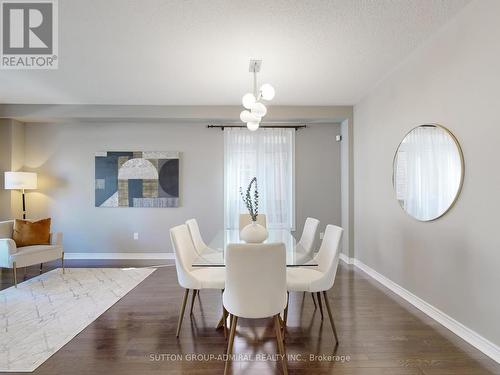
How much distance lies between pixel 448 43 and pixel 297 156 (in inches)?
106

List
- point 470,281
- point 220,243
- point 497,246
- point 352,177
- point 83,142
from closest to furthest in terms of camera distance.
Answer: point 497,246, point 470,281, point 220,243, point 352,177, point 83,142

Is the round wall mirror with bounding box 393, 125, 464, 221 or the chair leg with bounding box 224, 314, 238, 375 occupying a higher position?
the round wall mirror with bounding box 393, 125, 464, 221

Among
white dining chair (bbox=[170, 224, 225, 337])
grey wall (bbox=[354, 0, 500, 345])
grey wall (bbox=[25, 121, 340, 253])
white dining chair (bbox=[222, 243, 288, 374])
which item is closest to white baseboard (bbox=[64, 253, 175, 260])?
grey wall (bbox=[25, 121, 340, 253])

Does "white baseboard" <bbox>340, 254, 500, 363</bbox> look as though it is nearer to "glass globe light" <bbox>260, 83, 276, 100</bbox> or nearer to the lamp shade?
"glass globe light" <bbox>260, 83, 276, 100</bbox>

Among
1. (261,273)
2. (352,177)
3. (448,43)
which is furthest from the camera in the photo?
(352,177)

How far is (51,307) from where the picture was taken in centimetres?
275

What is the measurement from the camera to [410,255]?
113 inches

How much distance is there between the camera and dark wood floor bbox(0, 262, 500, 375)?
5.95 ft

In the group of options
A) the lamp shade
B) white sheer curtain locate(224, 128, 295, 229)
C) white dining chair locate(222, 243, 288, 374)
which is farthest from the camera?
white sheer curtain locate(224, 128, 295, 229)

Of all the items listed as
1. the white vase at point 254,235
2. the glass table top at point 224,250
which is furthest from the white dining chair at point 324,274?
the white vase at point 254,235

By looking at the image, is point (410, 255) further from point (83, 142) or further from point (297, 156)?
point (83, 142)

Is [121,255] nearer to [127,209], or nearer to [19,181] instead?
[127,209]

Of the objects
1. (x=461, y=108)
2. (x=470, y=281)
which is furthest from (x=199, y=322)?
(x=461, y=108)

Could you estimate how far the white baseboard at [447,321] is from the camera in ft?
6.28
